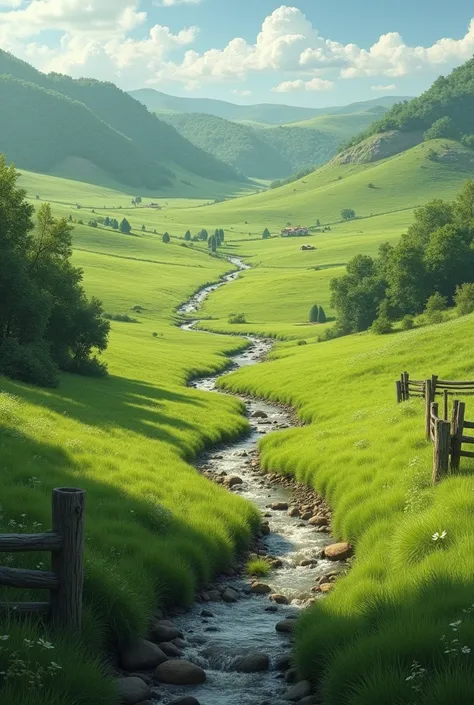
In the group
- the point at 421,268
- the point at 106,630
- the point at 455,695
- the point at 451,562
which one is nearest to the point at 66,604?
the point at 106,630

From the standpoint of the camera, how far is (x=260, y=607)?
18062mm

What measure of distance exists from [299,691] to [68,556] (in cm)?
449

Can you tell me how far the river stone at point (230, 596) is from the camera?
1838 centimetres

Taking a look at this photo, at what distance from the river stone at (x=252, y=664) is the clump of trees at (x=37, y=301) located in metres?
34.2

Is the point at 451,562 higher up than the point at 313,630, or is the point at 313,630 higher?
the point at 451,562

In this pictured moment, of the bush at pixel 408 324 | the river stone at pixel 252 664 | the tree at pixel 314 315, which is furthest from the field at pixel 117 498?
the tree at pixel 314 315

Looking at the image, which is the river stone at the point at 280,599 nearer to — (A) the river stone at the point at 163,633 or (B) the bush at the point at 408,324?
(A) the river stone at the point at 163,633

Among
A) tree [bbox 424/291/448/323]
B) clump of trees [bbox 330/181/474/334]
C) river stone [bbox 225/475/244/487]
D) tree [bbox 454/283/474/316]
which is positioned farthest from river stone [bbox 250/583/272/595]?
clump of trees [bbox 330/181/474/334]

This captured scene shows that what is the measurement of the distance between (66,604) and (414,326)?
75.8 m

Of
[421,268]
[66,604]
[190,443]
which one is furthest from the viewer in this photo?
[421,268]

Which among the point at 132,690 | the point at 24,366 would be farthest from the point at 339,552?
the point at 24,366

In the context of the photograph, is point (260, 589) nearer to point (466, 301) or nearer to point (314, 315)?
point (466, 301)

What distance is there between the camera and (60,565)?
11492 millimetres

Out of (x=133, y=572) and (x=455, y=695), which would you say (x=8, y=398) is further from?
(x=455, y=695)
